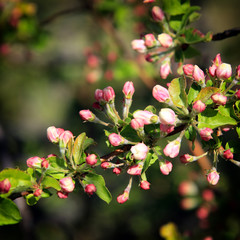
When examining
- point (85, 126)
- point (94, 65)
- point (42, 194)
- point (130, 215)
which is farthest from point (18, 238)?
point (42, 194)

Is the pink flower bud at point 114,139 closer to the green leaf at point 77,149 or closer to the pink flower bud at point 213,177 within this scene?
the green leaf at point 77,149

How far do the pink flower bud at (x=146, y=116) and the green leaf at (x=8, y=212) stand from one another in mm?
462

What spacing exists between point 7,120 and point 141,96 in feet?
7.49

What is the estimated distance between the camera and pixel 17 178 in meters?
1.03

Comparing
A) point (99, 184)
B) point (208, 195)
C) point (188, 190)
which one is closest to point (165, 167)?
point (99, 184)

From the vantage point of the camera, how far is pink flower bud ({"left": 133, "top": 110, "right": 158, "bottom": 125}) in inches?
40.1

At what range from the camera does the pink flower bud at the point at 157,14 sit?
1320mm

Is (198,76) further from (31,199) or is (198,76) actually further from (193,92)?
(31,199)

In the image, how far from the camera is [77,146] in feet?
3.50

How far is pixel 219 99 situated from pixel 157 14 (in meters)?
0.53

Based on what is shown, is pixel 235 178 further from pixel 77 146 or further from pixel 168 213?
pixel 77 146

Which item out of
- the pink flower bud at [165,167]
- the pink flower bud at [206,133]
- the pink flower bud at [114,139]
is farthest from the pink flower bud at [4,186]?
the pink flower bud at [206,133]

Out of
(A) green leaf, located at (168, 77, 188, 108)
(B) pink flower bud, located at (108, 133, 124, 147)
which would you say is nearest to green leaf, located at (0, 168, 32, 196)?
(B) pink flower bud, located at (108, 133, 124, 147)

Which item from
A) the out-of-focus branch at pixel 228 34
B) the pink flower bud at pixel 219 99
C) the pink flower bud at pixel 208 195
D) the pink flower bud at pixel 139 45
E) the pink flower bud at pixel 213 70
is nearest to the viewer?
the pink flower bud at pixel 219 99
